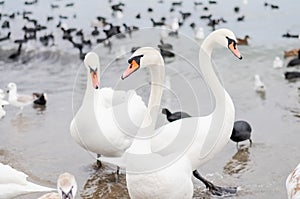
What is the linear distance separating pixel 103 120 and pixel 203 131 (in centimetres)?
171

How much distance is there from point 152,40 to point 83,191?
187 inches

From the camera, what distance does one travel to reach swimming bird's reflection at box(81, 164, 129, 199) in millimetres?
7078

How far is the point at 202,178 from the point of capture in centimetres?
694

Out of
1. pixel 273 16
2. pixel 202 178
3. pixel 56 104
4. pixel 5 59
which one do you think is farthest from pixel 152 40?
pixel 273 16

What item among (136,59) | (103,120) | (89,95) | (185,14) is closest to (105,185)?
(103,120)

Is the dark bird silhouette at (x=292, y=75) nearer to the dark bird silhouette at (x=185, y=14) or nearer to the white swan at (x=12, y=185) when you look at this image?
the white swan at (x=12, y=185)

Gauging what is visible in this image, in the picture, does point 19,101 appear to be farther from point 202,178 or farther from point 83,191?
point 202,178

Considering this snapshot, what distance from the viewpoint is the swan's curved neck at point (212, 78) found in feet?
20.9

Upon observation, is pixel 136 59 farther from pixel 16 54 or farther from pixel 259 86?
pixel 16 54

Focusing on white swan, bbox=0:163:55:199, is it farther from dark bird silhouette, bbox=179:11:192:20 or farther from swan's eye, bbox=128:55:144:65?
dark bird silhouette, bbox=179:11:192:20

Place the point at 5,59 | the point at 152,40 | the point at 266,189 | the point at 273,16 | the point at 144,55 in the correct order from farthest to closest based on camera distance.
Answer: the point at 273,16
the point at 5,59
the point at 152,40
the point at 266,189
the point at 144,55

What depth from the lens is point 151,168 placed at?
5.62 m

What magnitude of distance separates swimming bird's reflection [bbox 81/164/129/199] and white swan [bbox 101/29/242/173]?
2.14ft

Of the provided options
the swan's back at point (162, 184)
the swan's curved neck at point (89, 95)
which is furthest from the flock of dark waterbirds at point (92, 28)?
the swan's back at point (162, 184)
